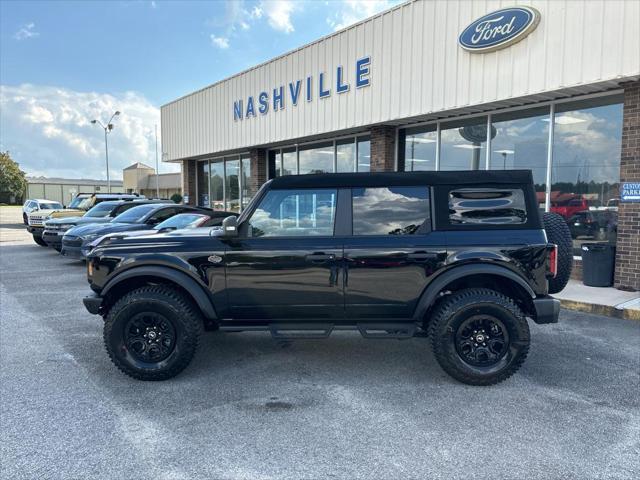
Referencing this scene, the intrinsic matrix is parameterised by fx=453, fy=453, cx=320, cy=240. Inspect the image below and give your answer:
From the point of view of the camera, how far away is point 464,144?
33.5 feet

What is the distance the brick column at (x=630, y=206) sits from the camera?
7250 mm

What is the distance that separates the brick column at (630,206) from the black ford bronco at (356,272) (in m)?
4.24

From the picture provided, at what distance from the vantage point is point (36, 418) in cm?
339

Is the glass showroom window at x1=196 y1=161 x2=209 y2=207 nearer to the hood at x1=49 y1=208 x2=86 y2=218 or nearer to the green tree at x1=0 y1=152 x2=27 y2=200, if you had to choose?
the hood at x1=49 y1=208 x2=86 y2=218

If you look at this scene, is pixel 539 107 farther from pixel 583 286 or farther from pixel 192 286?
pixel 192 286

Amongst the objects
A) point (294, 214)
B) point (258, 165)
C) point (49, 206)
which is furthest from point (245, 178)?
point (294, 214)

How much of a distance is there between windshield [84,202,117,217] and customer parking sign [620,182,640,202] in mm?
12391

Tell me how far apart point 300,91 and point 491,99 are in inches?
235

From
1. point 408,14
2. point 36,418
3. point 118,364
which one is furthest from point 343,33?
point 36,418

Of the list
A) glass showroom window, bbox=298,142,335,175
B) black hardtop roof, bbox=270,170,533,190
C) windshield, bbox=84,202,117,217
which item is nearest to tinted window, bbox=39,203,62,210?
windshield, bbox=84,202,117,217

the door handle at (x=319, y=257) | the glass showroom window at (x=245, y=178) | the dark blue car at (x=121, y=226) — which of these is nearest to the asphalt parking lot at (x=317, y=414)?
the door handle at (x=319, y=257)

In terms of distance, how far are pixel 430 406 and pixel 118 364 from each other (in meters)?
2.76

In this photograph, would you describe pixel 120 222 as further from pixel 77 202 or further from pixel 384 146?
pixel 77 202

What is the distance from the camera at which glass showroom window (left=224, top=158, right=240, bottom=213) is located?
18156 mm
